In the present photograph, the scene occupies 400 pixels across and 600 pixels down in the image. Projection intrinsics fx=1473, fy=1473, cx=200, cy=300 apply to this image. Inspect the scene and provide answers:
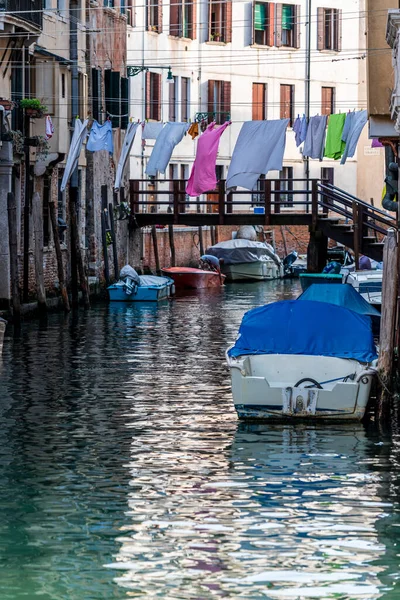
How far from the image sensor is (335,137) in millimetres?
42281

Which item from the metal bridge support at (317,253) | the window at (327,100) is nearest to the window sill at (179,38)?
the window at (327,100)

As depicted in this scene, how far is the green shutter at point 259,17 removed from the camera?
57.9 meters

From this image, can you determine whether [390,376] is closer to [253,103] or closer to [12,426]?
[12,426]

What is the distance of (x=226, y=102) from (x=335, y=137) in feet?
50.4

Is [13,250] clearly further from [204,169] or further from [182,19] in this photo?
[182,19]

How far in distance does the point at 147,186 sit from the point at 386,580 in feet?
135

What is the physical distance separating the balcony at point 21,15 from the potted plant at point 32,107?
147 cm

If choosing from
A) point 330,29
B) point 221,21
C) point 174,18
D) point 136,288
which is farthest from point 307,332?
point 330,29

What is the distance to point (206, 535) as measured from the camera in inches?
486

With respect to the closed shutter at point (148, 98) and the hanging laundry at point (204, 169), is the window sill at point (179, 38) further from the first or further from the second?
the hanging laundry at point (204, 169)

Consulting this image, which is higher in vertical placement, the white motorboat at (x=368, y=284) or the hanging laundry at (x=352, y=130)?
the hanging laundry at (x=352, y=130)

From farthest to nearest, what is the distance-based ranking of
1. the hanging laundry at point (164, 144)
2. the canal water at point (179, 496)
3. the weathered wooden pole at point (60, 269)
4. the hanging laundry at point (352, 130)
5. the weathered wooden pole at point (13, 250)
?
the hanging laundry at point (164, 144) < the hanging laundry at point (352, 130) < the weathered wooden pole at point (60, 269) < the weathered wooden pole at point (13, 250) < the canal water at point (179, 496)

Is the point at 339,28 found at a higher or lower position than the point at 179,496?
higher

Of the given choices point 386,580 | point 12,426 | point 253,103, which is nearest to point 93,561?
point 386,580
